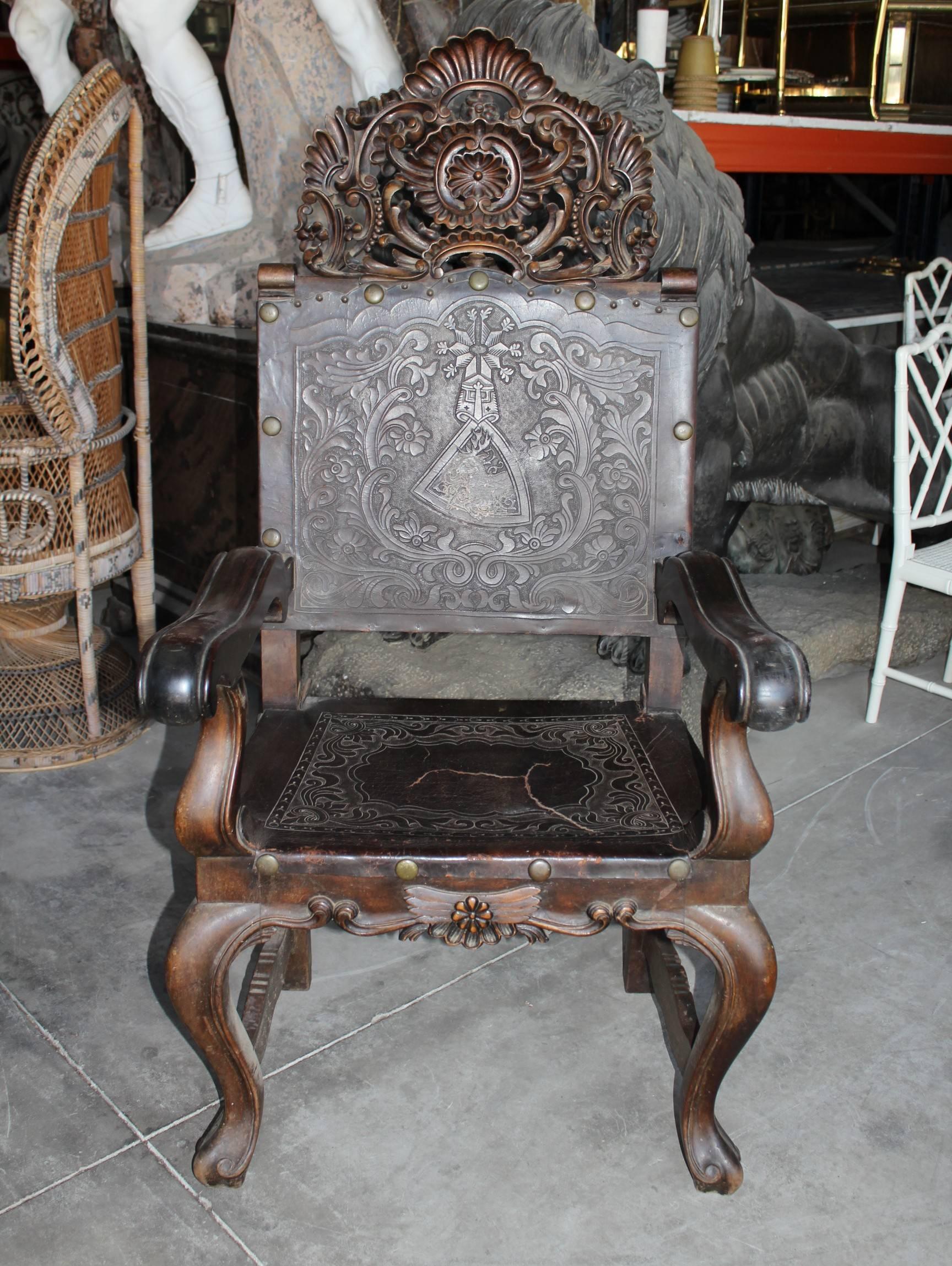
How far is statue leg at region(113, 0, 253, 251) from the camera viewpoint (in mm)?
3041

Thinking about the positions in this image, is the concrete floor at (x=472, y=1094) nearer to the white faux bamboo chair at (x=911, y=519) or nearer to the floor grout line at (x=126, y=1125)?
the floor grout line at (x=126, y=1125)

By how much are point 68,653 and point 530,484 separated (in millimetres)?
1490

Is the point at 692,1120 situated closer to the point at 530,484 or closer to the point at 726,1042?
the point at 726,1042

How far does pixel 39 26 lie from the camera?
3.34 meters

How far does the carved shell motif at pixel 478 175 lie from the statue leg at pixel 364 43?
1393 millimetres

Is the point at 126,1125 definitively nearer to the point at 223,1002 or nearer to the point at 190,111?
the point at 223,1002

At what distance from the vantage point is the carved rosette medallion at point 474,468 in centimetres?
165

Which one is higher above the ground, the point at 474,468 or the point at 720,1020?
the point at 474,468

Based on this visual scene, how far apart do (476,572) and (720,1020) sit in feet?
2.22

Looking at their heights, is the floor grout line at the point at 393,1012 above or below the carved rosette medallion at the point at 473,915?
below

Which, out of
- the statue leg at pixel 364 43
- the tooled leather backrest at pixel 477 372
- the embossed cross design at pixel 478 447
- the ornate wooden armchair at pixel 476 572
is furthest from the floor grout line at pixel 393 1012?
the statue leg at pixel 364 43

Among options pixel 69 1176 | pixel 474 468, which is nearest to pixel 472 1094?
pixel 69 1176

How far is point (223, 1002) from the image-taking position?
1.39 meters

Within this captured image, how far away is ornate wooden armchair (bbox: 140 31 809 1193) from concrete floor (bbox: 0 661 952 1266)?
82 mm
